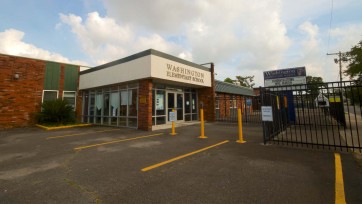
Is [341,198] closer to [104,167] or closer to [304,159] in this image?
[304,159]

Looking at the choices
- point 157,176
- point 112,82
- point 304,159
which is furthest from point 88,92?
point 304,159

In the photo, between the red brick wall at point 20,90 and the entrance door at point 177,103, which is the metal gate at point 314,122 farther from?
the red brick wall at point 20,90

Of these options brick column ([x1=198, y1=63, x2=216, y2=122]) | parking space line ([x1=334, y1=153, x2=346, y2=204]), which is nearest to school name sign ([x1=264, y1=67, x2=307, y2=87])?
brick column ([x1=198, y1=63, x2=216, y2=122])

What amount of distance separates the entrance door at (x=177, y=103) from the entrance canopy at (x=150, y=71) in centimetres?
121

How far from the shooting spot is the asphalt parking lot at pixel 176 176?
2922 mm

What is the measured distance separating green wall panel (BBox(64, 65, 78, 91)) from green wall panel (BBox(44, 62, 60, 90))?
22.9 inches

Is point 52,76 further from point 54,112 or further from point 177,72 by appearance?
point 177,72

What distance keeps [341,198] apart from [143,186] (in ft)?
10.5

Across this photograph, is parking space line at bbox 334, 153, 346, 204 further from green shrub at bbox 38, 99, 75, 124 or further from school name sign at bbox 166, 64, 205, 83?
green shrub at bbox 38, 99, 75, 124

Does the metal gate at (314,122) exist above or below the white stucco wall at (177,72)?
below

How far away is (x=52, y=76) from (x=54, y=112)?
3.46m

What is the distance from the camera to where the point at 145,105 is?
1069 cm

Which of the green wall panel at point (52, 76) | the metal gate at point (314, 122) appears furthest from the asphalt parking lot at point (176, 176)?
the green wall panel at point (52, 76)

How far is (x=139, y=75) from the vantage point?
10695mm
